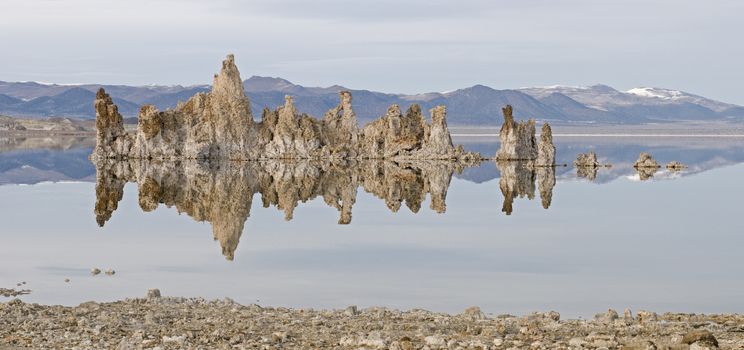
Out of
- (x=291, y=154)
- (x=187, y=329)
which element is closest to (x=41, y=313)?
(x=187, y=329)

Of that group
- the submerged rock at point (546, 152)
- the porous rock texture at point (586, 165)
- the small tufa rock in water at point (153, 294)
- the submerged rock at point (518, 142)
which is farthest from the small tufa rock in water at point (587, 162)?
the small tufa rock in water at point (153, 294)

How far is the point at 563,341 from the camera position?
13.3 meters

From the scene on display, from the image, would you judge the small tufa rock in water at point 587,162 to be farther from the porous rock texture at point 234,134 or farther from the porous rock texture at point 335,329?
the porous rock texture at point 335,329

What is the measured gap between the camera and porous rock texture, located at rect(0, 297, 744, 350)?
13258 mm

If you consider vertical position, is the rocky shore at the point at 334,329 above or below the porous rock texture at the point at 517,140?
below

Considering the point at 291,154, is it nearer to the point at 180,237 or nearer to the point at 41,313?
the point at 180,237

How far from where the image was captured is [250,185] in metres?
51.9

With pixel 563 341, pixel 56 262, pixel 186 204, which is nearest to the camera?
pixel 563 341

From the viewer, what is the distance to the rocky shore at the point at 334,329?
1327 centimetres

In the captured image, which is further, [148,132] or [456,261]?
[148,132]

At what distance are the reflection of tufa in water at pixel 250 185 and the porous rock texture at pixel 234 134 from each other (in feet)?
17.9

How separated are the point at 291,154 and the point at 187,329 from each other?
7047 cm

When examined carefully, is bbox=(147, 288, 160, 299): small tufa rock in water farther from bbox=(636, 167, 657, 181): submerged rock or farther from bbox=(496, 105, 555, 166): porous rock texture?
bbox=(496, 105, 555, 166): porous rock texture

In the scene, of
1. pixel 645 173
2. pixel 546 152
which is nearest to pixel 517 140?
pixel 546 152
